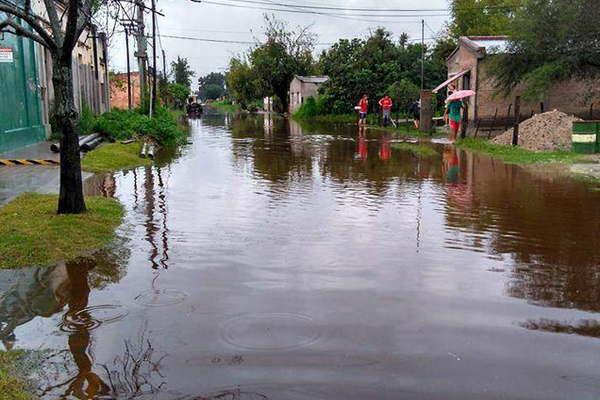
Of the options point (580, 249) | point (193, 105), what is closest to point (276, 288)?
point (580, 249)

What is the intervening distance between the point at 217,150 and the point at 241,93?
57340 millimetres

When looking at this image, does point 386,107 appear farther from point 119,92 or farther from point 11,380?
point 11,380

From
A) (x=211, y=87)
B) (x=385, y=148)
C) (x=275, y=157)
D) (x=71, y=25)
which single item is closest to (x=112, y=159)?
(x=275, y=157)

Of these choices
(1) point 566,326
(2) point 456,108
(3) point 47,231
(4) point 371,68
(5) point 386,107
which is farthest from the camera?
(4) point 371,68

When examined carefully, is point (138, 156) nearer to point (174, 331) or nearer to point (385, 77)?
point (174, 331)

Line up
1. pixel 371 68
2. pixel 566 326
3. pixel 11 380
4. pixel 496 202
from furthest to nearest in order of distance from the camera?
pixel 371 68 < pixel 496 202 < pixel 566 326 < pixel 11 380

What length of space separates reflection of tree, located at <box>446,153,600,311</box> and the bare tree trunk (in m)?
5.63

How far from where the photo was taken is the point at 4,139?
59.2ft

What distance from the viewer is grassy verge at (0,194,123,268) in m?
7.63

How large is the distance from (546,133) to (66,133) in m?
16.0

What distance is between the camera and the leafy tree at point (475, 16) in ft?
176

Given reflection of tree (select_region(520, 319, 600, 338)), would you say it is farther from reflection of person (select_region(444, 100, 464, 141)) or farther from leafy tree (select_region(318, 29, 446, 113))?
leafy tree (select_region(318, 29, 446, 113))

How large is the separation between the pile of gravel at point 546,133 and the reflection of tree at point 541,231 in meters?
6.16

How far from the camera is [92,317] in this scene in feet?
19.3
